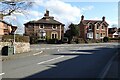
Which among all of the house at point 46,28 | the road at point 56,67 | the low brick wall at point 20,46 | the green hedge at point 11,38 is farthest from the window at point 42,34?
the road at point 56,67

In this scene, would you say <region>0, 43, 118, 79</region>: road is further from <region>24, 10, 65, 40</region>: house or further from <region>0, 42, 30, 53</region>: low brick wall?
<region>24, 10, 65, 40</region>: house

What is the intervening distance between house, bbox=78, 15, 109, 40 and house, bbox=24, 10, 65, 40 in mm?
12376

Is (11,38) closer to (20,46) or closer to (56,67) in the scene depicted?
(20,46)

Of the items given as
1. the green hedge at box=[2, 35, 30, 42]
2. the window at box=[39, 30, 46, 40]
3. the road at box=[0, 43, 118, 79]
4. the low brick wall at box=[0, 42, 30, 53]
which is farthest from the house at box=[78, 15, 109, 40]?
the road at box=[0, 43, 118, 79]

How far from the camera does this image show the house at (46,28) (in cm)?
9038

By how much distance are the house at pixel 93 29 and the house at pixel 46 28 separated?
12376 mm

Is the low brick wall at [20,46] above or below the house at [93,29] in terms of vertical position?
below

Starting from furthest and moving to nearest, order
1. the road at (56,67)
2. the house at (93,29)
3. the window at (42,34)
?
the house at (93,29) < the window at (42,34) < the road at (56,67)

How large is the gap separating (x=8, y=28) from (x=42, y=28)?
2563 centimetres

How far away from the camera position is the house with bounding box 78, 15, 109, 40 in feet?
338

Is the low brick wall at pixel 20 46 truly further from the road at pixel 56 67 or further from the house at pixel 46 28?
the house at pixel 46 28

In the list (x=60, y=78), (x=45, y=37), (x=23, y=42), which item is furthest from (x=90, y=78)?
(x=45, y=37)

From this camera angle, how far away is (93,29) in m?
104

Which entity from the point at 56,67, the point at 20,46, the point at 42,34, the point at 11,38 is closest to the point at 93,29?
the point at 42,34
